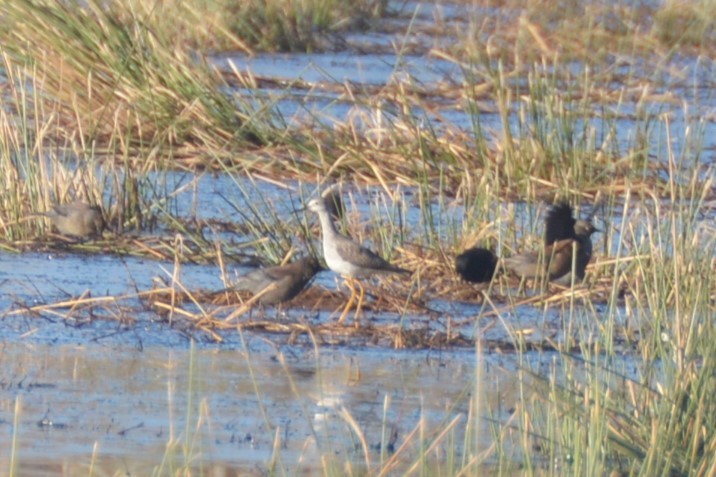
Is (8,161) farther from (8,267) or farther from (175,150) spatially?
(175,150)

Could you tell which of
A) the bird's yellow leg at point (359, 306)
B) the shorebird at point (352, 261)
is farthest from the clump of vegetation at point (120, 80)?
the bird's yellow leg at point (359, 306)

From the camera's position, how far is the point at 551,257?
8375mm

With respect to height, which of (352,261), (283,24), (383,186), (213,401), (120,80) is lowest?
(283,24)

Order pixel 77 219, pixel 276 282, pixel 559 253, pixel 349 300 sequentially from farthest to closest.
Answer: pixel 77 219
pixel 559 253
pixel 349 300
pixel 276 282

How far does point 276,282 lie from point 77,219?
5.96ft

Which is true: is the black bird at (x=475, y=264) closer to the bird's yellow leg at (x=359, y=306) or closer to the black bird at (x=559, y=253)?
the black bird at (x=559, y=253)

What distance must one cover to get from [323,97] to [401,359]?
8.83 meters

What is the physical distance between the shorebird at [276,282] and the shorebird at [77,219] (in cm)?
148

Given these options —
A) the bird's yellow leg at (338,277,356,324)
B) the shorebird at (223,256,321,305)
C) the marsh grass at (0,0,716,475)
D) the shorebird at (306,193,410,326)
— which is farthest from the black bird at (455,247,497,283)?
the shorebird at (223,256,321,305)

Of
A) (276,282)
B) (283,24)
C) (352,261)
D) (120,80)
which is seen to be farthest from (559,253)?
(283,24)

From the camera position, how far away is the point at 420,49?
20750 millimetres

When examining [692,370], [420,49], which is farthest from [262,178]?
[420,49]

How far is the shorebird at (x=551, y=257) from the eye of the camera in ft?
27.1

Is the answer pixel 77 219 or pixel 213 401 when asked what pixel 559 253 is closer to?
pixel 77 219
